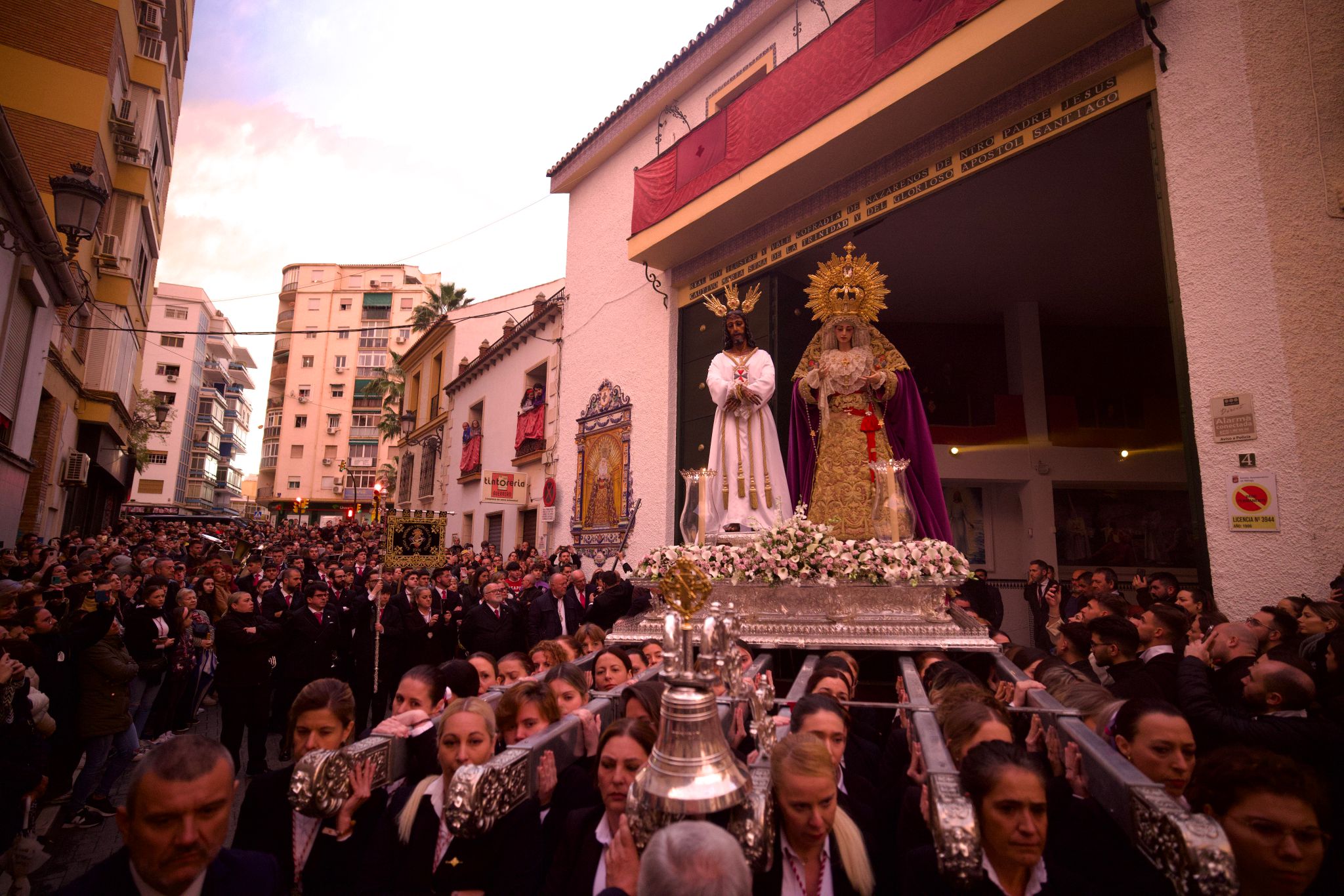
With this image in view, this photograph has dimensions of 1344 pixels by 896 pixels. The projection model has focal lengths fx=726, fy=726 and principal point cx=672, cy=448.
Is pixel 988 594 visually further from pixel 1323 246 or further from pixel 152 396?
pixel 152 396

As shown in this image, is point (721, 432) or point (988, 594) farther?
point (988, 594)

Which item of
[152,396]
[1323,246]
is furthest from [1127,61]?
[152,396]

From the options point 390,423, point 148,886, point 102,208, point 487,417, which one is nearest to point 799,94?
point 102,208

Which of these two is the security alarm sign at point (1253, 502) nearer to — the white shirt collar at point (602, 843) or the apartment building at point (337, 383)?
the white shirt collar at point (602, 843)

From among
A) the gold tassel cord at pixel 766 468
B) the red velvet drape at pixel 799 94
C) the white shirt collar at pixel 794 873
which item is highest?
the red velvet drape at pixel 799 94

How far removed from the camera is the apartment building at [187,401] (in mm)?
47844

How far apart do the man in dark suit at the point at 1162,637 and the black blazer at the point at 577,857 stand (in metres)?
3.46

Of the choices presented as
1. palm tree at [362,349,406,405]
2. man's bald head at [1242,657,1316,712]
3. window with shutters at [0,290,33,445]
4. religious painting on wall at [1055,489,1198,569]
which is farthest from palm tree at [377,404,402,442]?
man's bald head at [1242,657,1316,712]

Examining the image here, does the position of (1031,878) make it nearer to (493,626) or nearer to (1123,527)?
(493,626)

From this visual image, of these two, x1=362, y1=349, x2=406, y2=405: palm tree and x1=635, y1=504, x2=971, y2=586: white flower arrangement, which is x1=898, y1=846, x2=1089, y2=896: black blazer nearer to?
x1=635, y1=504, x2=971, y2=586: white flower arrangement

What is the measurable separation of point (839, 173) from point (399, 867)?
9.13m

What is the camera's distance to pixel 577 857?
2.65 metres

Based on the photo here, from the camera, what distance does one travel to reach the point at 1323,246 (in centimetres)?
564

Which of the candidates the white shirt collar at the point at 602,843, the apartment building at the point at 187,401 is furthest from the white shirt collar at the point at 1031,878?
the apartment building at the point at 187,401
